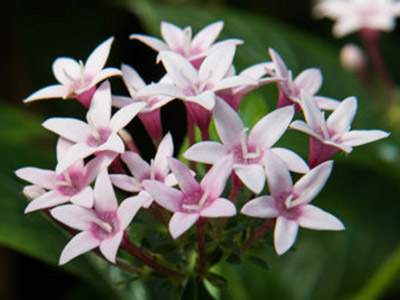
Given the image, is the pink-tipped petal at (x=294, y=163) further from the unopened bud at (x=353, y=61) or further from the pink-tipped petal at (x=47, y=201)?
the unopened bud at (x=353, y=61)

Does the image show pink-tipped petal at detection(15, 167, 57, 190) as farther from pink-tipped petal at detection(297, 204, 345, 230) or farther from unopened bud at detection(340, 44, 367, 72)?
unopened bud at detection(340, 44, 367, 72)

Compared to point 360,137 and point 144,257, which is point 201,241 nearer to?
point 144,257

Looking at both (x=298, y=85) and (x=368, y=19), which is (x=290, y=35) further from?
(x=298, y=85)

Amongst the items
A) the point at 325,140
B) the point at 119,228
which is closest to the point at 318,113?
the point at 325,140

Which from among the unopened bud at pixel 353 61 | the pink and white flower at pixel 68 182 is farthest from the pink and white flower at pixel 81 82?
the unopened bud at pixel 353 61

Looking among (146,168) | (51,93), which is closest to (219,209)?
(146,168)
